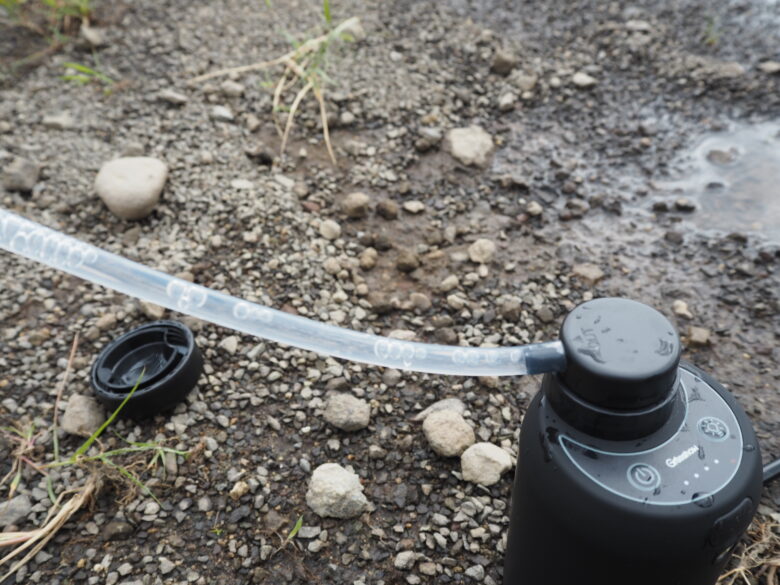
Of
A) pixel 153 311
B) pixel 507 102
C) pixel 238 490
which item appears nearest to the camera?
pixel 238 490

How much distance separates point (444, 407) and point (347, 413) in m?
0.25

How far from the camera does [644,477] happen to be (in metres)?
0.89

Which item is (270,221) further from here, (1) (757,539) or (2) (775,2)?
(2) (775,2)

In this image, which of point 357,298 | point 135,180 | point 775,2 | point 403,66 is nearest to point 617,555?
point 357,298

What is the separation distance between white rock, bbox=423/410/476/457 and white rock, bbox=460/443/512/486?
3cm

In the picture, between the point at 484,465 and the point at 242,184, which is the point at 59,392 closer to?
the point at 242,184

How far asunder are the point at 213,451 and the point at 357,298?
2.04ft

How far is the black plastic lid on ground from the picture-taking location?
1.54 m

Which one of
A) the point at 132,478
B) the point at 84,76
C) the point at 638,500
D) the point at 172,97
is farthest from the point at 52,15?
the point at 638,500

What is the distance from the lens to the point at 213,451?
61.0 inches

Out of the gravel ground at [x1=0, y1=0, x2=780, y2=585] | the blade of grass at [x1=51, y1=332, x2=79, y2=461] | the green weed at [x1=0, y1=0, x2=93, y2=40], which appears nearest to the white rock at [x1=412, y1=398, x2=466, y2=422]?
the gravel ground at [x1=0, y1=0, x2=780, y2=585]

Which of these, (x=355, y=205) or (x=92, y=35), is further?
(x=92, y=35)

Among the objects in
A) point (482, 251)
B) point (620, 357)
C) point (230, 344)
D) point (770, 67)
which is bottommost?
point (230, 344)

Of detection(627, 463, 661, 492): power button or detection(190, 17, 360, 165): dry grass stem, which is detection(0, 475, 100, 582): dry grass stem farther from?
detection(190, 17, 360, 165): dry grass stem
